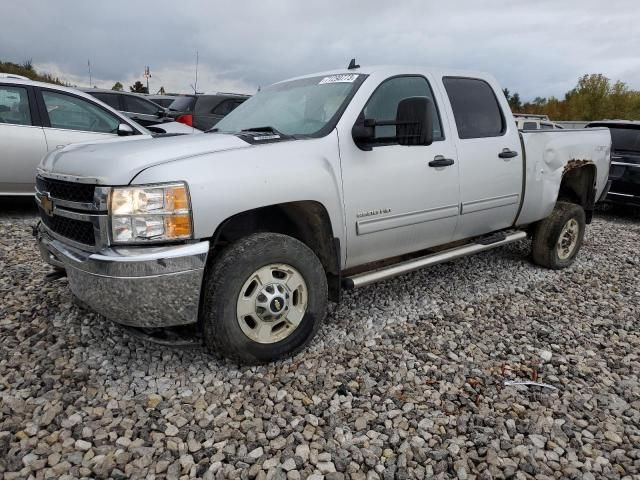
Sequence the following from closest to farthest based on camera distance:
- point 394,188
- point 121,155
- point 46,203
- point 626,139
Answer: point 121,155, point 46,203, point 394,188, point 626,139

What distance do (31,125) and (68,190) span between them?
3945 millimetres

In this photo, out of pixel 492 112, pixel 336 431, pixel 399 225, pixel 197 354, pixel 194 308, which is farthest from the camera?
pixel 492 112

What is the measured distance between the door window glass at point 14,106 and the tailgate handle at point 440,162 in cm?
509

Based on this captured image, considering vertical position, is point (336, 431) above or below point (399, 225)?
below

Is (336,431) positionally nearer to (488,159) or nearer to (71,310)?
(71,310)

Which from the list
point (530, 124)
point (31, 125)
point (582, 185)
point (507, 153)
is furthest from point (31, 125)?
point (530, 124)

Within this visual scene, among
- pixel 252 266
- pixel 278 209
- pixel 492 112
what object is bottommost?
pixel 252 266

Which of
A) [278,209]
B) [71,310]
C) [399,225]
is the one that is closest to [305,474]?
[278,209]

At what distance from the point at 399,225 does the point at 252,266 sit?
4.01 ft

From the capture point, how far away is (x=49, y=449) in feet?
7.34

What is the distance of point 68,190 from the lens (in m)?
2.76

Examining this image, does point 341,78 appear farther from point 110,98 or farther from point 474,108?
point 110,98

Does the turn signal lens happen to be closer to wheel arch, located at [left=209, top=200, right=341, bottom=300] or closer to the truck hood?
the truck hood

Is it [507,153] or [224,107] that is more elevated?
[224,107]
